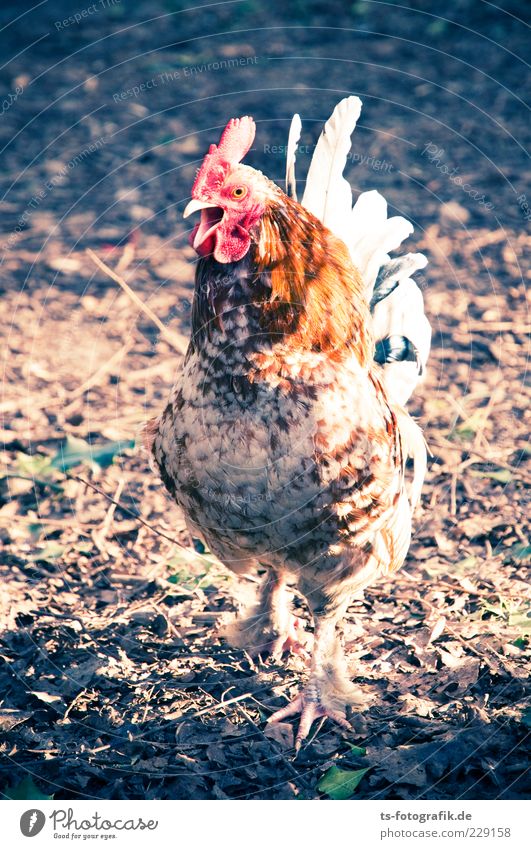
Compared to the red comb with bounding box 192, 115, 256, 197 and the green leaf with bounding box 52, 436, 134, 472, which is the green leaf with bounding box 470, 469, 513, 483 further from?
the red comb with bounding box 192, 115, 256, 197

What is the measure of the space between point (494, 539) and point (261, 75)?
6.97 m

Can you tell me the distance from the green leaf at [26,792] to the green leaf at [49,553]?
1655mm

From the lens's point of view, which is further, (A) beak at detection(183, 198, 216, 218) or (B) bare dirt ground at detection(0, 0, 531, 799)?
(B) bare dirt ground at detection(0, 0, 531, 799)

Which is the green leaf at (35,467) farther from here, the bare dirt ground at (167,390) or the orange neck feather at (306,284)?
the orange neck feather at (306,284)

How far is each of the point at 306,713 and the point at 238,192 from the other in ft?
7.58

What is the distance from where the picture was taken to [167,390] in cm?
630

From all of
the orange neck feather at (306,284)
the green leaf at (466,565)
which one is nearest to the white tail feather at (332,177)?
the orange neck feather at (306,284)

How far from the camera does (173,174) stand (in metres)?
8.48

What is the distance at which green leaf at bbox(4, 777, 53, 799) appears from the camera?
3.33m

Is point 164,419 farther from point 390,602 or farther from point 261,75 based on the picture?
point 261,75

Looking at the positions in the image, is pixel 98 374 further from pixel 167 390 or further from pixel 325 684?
pixel 325 684

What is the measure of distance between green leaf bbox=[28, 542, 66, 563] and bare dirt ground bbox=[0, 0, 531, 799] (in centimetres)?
1

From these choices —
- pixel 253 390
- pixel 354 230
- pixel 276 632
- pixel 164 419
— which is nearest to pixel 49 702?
pixel 276 632

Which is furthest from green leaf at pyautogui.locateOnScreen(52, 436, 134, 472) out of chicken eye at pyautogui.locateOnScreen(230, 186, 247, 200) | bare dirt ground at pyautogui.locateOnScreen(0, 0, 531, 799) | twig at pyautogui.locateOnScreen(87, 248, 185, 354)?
chicken eye at pyautogui.locateOnScreen(230, 186, 247, 200)
